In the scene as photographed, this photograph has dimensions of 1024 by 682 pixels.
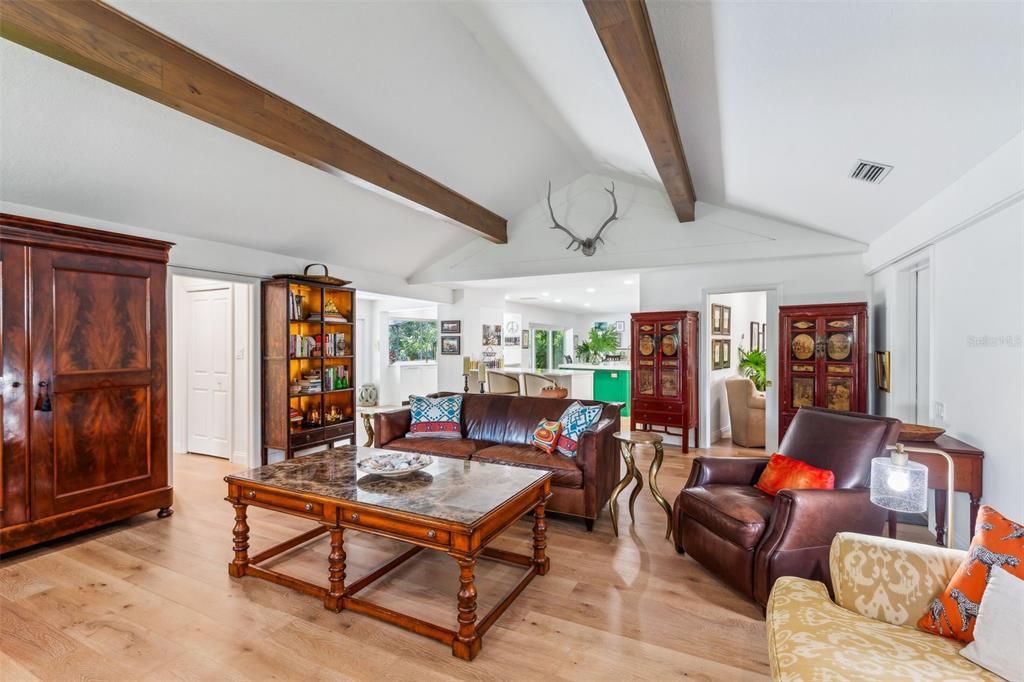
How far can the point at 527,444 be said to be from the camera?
153 inches

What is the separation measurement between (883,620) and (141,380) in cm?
419

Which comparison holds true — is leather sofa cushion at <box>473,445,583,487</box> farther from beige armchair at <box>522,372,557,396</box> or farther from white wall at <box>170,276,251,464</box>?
beige armchair at <box>522,372,557,396</box>

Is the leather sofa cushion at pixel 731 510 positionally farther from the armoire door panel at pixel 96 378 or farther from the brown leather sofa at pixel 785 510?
the armoire door panel at pixel 96 378

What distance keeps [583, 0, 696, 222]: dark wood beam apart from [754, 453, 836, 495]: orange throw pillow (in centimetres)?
206

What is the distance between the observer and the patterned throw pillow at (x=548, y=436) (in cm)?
359

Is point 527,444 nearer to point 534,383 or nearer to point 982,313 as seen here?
point 982,313

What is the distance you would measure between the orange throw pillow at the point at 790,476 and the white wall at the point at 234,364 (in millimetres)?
4641

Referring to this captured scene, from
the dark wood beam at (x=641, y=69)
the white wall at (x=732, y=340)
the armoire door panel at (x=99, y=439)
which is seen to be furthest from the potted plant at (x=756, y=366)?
the armoire door panel at (x=99, y=439)

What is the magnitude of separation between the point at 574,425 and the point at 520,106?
2.67 metres

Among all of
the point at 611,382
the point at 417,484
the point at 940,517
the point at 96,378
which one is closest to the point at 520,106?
the point at 417,484

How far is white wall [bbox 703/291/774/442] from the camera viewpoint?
20.7ft

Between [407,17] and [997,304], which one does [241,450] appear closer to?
[407,17]

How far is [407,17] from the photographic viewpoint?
2.84 metres

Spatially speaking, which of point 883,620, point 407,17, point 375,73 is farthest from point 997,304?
point 375,73
